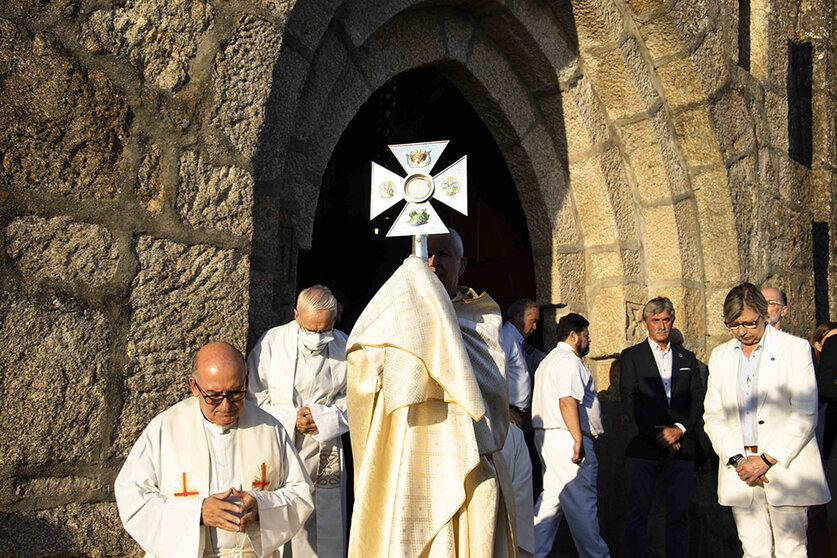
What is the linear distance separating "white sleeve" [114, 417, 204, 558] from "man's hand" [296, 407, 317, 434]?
40.0 inches

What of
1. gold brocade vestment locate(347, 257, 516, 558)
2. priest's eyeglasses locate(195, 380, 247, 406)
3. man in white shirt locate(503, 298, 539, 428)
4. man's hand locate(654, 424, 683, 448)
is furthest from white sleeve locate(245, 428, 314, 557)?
man's hand locate(654, 424, 683, 448)

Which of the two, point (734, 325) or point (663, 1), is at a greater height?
point (663, 1)

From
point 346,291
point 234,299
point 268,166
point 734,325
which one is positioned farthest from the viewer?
point 346,291

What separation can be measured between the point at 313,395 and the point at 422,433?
142cm

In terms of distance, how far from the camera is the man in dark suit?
14.6 ft

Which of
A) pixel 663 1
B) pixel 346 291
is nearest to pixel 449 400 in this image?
pixel 663 1

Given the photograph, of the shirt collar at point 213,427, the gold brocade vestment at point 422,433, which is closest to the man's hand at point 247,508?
the shirt collar at point 213,427

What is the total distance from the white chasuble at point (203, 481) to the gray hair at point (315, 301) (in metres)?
0.82

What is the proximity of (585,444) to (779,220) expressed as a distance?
8.96 ft

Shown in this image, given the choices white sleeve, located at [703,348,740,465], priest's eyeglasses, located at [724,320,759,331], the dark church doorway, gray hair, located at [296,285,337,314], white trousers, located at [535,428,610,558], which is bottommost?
white trousers, located at [535,428,610,558]

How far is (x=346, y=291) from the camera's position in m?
7.75

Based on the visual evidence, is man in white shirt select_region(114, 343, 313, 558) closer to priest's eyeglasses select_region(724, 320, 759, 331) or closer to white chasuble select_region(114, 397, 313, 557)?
white chasuble select_region(114, 397, 313, 557)

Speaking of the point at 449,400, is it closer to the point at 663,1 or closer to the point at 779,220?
the point at 663,1

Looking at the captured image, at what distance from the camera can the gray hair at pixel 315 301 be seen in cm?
357
